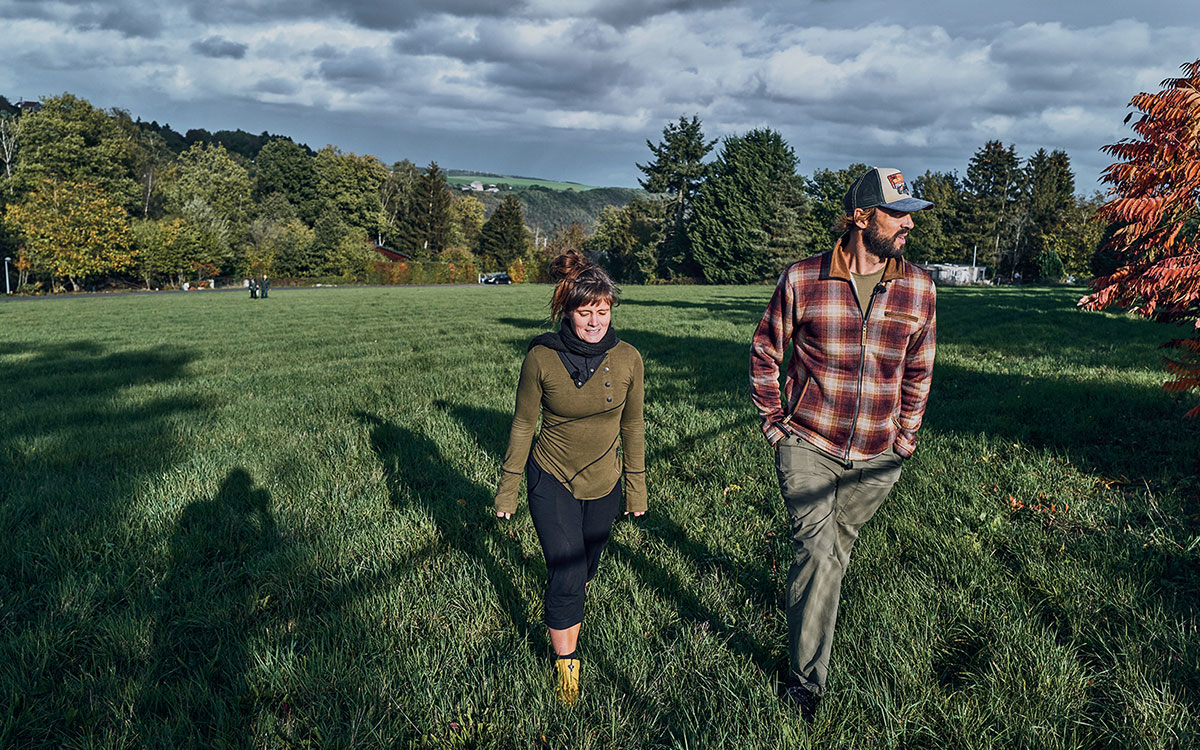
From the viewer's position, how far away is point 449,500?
5.32 m

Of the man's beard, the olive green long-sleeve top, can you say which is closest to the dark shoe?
the olive green long-sleeve top

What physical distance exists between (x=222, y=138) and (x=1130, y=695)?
169 metres

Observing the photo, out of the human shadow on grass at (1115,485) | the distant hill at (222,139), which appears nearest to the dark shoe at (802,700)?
the human shadow on grass at (1115,485)

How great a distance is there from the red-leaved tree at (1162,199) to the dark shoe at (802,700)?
11.8 ft

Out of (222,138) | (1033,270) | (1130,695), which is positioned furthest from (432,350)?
(222,138)

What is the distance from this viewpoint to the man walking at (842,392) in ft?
9.46

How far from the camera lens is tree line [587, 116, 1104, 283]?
6862 centimetres

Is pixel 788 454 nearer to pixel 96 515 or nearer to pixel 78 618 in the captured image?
pixel 78 618

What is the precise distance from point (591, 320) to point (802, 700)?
193 centimetres

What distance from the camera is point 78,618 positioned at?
3529 millimetres

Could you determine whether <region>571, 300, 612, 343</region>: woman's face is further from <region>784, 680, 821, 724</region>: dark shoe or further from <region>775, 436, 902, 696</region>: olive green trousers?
<region>784, 680, 821, 724</region>: dark shoe

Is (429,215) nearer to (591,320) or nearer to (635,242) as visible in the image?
(635,242)

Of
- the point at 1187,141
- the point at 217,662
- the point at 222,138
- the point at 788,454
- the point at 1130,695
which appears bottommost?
the point at 217,662

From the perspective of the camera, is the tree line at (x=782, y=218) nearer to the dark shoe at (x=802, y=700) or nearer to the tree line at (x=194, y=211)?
the tree line at (x=194, y=211)
